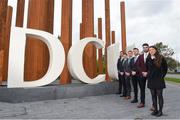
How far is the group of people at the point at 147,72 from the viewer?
498 centimetres

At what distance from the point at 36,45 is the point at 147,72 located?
17.9ft

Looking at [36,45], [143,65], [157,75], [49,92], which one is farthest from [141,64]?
[36,45]

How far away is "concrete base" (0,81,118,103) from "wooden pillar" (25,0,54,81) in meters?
2.25

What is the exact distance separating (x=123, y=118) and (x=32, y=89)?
3.32 metres

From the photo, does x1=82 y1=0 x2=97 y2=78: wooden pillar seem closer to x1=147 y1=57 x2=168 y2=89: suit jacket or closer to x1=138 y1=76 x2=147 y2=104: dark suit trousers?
x1=138 y1=76 x2=147 y2=104: dark suit trousers

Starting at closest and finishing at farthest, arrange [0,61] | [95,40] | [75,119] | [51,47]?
[75,119]
[51,47]
[0,61]
[95,40]

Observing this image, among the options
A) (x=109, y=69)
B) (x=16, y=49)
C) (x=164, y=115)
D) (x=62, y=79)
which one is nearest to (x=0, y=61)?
(x=16, y=49)

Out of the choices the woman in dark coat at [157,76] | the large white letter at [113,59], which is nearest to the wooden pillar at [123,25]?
the large white letter at [113,59]

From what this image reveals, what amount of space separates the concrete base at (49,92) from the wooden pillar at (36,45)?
225 cm

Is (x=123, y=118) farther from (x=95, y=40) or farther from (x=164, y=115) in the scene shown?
(x=95, y=40)

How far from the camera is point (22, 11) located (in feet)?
41.4

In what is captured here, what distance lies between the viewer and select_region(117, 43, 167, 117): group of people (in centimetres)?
498

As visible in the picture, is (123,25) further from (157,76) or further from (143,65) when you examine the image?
(157,76)

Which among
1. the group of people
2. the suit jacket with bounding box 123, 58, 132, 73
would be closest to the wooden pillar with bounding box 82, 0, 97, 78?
the group of people
